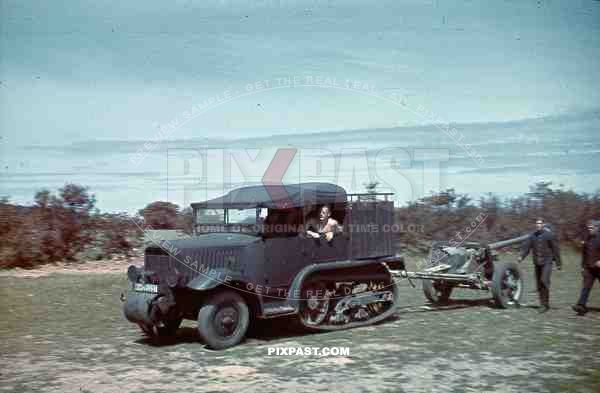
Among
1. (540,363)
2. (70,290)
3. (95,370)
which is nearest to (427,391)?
(540,363)

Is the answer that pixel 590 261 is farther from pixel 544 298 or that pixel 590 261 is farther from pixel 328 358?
pixel 328 358

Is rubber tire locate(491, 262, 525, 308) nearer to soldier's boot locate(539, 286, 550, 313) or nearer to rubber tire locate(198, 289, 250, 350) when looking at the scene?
soldier's boot locate(539, 286, 550, 313)

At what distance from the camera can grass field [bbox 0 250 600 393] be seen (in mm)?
5863

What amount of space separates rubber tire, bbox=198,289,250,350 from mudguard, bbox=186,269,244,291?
17 centimetres

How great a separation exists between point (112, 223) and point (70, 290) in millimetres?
5872

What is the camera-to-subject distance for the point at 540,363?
649 centimetres

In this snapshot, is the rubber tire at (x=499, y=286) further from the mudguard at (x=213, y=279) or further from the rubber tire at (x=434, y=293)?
the mudguard at (x=213, y=279)

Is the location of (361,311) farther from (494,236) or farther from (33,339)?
(494,236)

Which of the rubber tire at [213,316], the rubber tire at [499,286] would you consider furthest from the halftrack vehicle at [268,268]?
the rubber tire at [499,286]

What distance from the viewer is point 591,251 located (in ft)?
30.2

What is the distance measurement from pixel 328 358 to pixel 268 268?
1.59m

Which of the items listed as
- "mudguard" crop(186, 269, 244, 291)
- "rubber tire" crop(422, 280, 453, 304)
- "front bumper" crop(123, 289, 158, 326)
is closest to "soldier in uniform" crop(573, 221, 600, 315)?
"rubber tire" crop(422, 280, 453, 304)

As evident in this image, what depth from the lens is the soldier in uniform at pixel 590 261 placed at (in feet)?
30.1

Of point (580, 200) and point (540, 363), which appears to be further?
point (580, 200)
